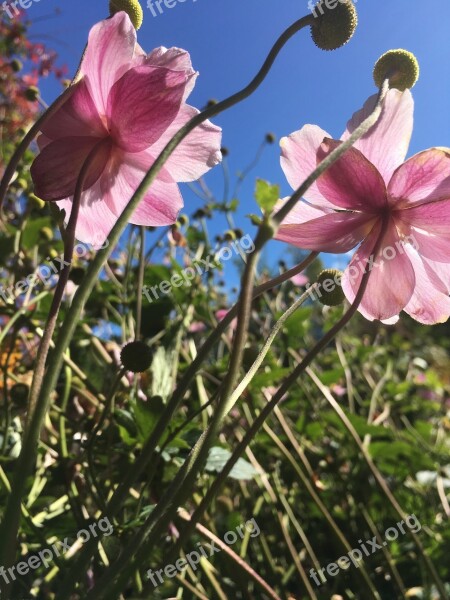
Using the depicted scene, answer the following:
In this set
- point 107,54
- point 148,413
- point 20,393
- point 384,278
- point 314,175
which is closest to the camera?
point 314,175

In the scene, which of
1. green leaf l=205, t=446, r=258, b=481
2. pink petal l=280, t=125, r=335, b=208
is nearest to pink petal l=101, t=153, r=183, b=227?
pink petal l=280, t=125, r=335, b=208

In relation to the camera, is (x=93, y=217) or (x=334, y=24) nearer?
(x=334, y=24)

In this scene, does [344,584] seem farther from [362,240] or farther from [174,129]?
[174,129]

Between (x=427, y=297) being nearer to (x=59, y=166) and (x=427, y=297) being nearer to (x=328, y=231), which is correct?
(x=328, y=231)

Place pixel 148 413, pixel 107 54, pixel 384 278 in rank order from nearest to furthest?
1. pixel 107 54
2. pixel 384 278
3. pixel 148 413

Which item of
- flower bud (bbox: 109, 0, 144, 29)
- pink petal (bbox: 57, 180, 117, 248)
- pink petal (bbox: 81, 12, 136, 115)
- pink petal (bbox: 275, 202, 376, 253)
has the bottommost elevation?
pink petal (bbox: 275, 202, 376, 253)

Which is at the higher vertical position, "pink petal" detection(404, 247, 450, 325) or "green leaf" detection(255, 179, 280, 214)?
"green leaf" detection(255, 179, 280, 214)

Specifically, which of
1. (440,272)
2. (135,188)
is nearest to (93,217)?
(135,188)

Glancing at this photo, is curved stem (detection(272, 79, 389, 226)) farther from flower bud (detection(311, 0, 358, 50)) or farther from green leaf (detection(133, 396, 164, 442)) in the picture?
green leaf (detection(133, 396, 164, 442))
